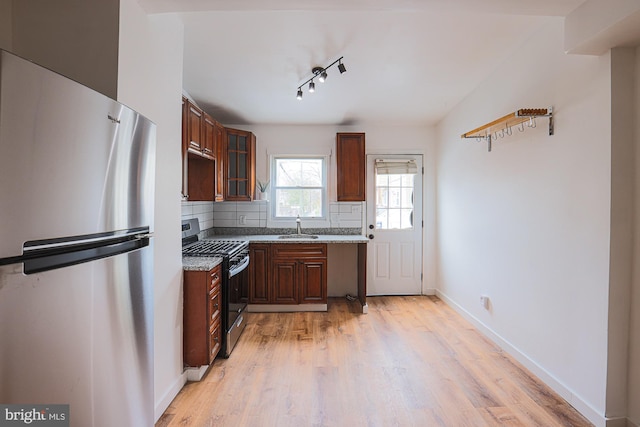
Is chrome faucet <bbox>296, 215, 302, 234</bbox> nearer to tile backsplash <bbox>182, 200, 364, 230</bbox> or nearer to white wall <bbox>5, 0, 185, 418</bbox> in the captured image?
tile backsplash <bbox>182, 200, 364, 230</bbox>

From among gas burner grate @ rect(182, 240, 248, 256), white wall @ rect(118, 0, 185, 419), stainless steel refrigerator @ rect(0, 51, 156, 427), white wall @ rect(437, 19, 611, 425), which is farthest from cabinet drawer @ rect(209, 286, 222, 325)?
white wall @ rect(437, 19, 611, 425)

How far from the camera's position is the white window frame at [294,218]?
4.41 metres

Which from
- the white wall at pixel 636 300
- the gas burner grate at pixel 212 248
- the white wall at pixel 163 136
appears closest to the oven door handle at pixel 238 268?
the gas burner grate at pixel 212 248

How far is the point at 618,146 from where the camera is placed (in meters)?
1.70

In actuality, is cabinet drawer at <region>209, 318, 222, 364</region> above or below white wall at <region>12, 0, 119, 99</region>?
below

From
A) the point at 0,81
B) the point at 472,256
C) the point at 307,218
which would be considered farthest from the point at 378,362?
the point at 0,81

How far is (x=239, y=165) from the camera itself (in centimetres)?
396

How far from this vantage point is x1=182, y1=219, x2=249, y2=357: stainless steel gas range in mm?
2578

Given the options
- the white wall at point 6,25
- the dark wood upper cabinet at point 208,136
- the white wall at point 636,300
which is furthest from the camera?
the dark wood upper cabinet at point 208,136

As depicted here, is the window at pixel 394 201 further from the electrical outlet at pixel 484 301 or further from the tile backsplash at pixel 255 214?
the electrical outlet at pixel 484 301

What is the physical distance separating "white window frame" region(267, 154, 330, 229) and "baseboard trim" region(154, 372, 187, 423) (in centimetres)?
249

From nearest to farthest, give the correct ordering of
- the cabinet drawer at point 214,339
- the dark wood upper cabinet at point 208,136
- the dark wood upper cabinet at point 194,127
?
1. the cabinet drawer at point 214,339
2. the dark wood upper cabinet at point 194,127
3. the dark wood upper cabinet at point 208,136

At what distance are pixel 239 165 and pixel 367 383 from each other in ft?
9.64

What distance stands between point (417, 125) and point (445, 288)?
7.79ft
